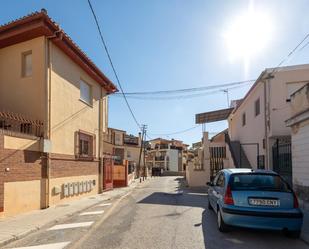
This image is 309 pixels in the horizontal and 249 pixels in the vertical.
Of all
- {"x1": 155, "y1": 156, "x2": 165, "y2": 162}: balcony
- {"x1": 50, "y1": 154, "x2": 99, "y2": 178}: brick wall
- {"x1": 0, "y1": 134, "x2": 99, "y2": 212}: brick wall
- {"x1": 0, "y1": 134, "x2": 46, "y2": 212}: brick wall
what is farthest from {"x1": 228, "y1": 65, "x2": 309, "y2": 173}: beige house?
{"x1": 155, "y1": 156, "x2": 165, "y2": 162}: balcony

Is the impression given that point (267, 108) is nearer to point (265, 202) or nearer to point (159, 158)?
point (265, 202)

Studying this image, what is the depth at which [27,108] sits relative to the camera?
41.0ft

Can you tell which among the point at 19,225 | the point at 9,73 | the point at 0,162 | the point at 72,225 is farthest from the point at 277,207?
the point at 9,73

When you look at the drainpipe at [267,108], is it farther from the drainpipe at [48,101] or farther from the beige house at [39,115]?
the drainpipe at [48,101]

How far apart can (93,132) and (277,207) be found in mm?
12462

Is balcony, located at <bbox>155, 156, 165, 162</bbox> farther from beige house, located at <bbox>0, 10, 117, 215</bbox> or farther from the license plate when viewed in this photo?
the license plate

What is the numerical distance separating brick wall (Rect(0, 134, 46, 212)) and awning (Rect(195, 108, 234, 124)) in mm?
19599

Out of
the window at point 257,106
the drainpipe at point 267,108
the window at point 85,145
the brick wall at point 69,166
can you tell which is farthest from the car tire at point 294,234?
the window at point 257,106

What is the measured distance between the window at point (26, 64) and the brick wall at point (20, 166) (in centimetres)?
340

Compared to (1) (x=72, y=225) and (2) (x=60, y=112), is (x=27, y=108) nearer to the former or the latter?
(2) (x=60, y=112)

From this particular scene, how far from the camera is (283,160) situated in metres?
14.9

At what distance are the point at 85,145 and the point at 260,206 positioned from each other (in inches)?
459

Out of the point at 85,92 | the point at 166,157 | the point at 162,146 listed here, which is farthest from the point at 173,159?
the point at 85,92

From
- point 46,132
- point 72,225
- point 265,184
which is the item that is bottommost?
point 72,225
